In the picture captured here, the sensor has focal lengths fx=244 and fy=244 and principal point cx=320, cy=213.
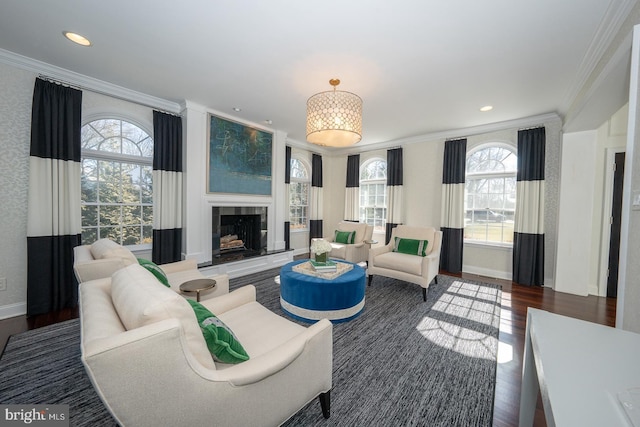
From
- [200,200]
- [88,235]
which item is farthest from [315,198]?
[88,235]

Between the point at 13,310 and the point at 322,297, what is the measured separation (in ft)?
11.2

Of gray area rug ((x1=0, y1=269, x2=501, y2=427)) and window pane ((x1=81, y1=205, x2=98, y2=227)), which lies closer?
gray area rug ((x1=0, y1=269, x2=501, y2=427))

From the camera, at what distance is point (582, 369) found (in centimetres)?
79

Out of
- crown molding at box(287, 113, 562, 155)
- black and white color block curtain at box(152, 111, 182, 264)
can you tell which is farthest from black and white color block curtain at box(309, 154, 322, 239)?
black and white color block curtain at box(152, 111, 182, 264)

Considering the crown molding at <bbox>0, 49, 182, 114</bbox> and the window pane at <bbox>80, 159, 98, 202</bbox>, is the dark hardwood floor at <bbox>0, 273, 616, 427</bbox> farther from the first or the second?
the crown molding at <bbox>0, 49, 182, 114</bbox>

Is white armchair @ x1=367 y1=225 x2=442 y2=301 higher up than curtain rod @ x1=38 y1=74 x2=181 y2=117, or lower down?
lower down

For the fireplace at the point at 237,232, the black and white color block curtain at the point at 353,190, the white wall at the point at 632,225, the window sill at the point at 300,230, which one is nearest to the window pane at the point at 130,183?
the fireplace at the point at 237,232

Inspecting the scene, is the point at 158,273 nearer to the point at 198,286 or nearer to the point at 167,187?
the point at 198,286

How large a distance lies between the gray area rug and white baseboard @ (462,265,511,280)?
71.5 inches

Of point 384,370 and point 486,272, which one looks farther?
point 486,272

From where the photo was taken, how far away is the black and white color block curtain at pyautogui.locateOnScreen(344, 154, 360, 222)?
6.23 meters

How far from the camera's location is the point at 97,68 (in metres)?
2.83

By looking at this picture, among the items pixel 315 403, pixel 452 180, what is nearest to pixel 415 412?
pixel 315 403

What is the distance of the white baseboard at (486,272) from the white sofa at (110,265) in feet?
14.7
